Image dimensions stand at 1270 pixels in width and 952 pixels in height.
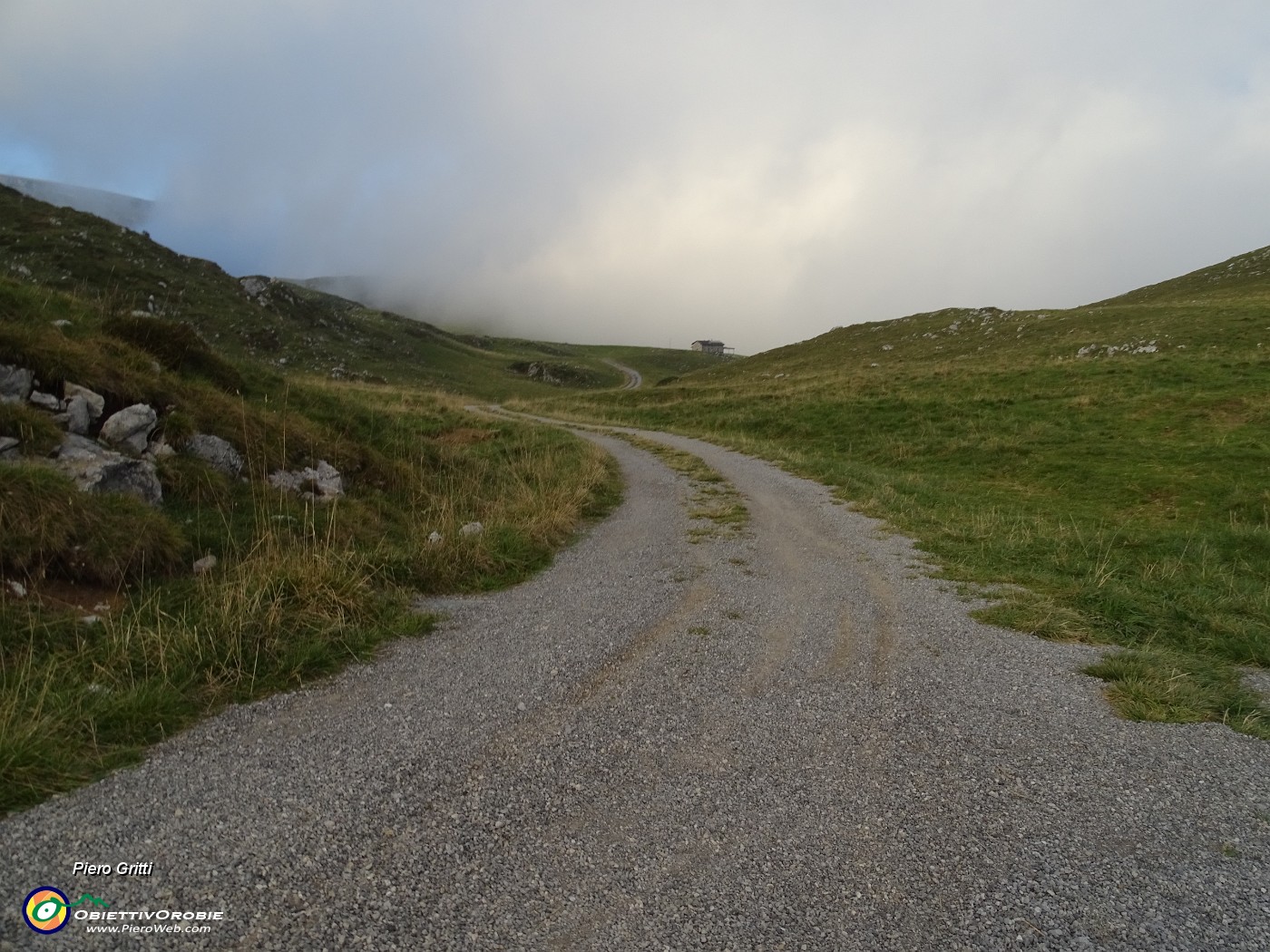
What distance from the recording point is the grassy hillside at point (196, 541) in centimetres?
520

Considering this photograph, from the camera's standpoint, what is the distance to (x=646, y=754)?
16.5 feet

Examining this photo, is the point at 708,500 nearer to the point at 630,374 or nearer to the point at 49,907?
the point at 49,907

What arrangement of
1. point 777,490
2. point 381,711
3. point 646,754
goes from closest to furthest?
1. point 646,754
2. point 381,711
3. point 777,490

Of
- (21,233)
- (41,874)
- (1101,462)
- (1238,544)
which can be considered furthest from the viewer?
(21,233)

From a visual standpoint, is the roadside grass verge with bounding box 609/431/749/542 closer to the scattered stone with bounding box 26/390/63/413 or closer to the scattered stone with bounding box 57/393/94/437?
the scattered stone with bounding box 57/393/94/437

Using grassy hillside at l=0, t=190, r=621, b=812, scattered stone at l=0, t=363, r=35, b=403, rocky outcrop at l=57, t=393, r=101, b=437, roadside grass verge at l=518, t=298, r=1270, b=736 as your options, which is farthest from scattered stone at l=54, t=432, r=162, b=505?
roadside grass verge at l=518, t=298, r=1270, b=736

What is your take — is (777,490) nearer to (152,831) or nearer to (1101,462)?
(1101,462)

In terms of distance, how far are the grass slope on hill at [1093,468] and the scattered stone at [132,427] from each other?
12.7m

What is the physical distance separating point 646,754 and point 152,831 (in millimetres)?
3120

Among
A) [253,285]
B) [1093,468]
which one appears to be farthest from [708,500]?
[253,285]

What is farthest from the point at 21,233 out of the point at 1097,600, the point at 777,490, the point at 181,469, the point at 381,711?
the point at 1097,600

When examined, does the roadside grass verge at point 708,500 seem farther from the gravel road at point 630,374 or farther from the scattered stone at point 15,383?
the gravel road at point 630,374

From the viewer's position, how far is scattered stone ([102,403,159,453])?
10031 millimetres

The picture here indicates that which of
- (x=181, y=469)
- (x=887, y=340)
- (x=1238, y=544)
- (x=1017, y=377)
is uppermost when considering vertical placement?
(x=887, y=340)
